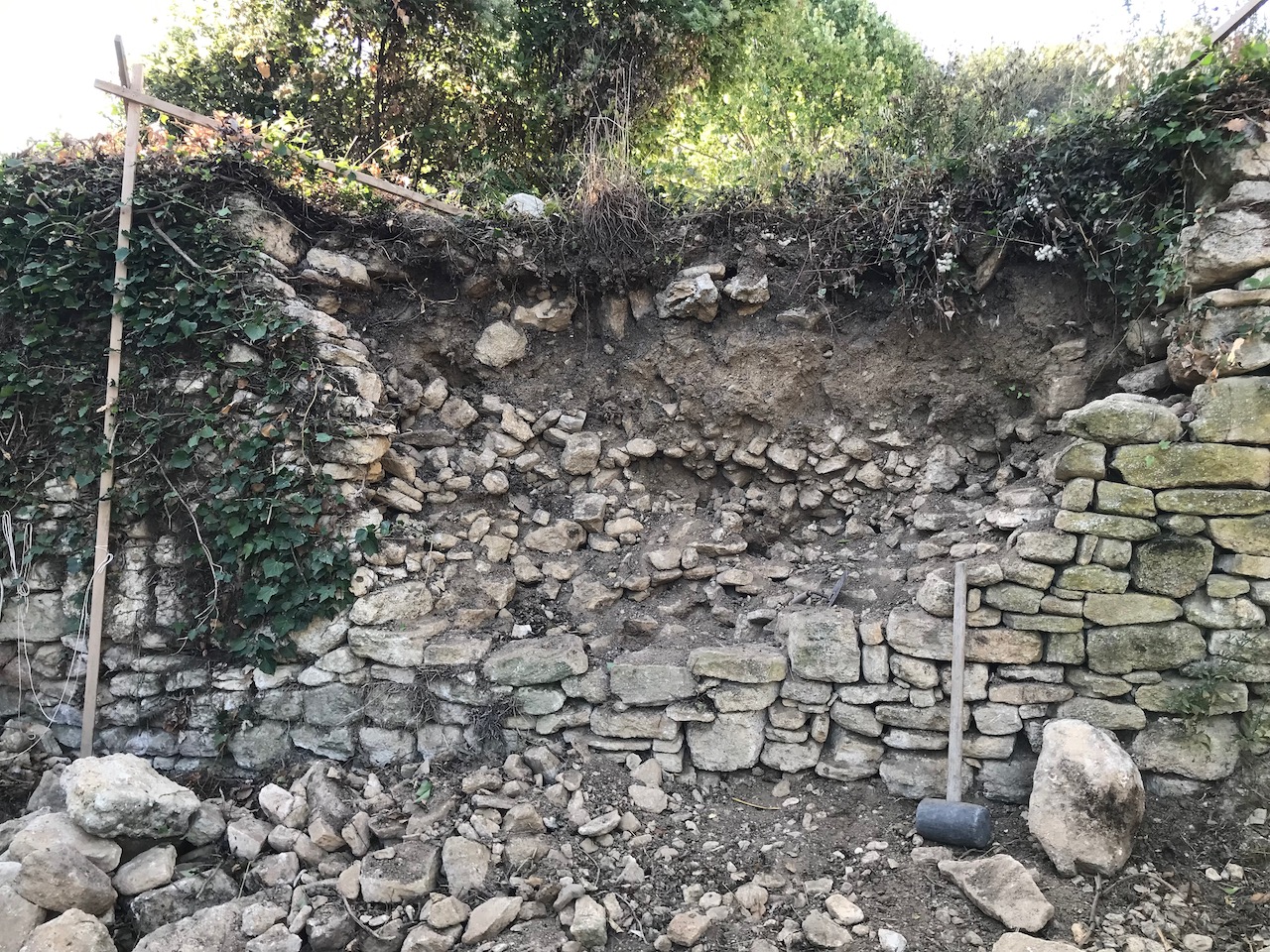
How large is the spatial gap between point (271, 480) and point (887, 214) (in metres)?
3.65

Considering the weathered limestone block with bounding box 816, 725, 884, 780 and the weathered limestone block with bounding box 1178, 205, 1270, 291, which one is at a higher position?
the weathered limestone block with bounding box 1178, 205, 1270, 291

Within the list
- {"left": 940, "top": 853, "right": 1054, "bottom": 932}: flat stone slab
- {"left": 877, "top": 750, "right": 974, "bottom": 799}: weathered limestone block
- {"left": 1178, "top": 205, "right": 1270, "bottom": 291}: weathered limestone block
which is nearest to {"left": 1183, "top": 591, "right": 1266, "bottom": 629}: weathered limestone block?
{"left": 877, "top": 750, "right": 974, "bottom": 799}: weathered limestone block

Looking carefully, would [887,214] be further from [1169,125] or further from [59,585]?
[59,585]

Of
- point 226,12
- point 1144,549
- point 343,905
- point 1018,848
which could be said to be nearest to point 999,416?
point 1144,549

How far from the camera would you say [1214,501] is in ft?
9.68

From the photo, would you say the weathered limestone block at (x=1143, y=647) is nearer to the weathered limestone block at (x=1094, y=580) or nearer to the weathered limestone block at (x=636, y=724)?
the weathered limestone block at (x=1094, y=580)

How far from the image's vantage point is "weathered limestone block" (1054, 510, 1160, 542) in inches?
119

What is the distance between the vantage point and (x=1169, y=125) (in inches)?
126

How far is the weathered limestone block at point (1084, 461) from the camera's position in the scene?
10.2 feet

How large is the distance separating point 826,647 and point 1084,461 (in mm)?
1393

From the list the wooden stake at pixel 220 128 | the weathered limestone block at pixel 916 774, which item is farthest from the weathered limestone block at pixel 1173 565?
the wooden stake at pixel 220 128

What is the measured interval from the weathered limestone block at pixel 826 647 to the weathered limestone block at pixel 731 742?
0.33 m

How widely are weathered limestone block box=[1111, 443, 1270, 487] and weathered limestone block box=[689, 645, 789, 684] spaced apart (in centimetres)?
162

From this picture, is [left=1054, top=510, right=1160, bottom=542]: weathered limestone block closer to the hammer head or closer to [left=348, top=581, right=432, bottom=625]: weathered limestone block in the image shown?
the hammer head
